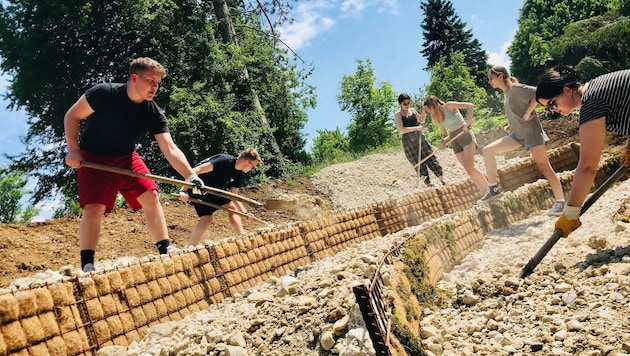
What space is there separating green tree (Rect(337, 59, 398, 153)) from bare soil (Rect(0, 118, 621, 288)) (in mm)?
20083

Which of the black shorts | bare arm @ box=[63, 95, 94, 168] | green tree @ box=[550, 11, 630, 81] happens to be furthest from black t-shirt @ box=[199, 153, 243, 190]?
green tree @ box=[550, 11, 630, 81]

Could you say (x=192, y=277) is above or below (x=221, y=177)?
below

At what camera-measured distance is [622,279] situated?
105 inches

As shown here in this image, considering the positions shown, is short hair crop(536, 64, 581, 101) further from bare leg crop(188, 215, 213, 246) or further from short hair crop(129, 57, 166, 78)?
bare leg crop(188, 215, 213, 246)

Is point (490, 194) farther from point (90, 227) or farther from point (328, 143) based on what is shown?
point (328, 143)

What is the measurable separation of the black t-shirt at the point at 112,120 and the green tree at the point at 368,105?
33.1 m

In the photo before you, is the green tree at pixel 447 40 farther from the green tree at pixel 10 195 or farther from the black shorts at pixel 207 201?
the black shorts at pixel 207 201

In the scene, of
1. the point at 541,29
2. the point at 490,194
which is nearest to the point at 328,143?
the point at 541,29

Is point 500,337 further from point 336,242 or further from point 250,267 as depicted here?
point 336,242

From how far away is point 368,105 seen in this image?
37062 mm

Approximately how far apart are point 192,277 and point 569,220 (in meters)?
2.49

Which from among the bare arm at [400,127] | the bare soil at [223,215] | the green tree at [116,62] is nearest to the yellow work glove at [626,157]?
the bare arm at [400,127]

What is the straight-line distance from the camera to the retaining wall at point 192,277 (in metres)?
2.27

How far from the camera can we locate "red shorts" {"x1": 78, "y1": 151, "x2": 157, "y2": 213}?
11.3ft
